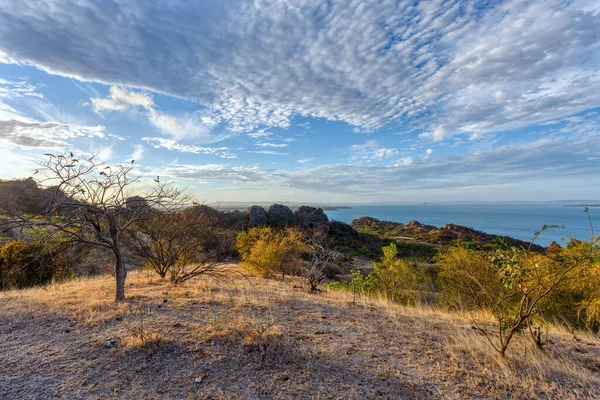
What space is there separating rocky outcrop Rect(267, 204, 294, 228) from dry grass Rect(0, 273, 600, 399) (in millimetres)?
43768

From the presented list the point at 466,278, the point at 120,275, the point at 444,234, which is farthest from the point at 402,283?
the point at 444,234

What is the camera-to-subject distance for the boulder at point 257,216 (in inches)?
1887

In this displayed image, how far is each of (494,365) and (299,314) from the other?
12.7ft

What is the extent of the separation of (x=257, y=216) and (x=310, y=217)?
12.1 meters

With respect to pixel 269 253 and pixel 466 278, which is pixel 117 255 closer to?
pixel 269 253

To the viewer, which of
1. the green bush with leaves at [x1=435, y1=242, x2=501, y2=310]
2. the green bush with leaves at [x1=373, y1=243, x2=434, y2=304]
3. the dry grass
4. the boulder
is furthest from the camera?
the boulder

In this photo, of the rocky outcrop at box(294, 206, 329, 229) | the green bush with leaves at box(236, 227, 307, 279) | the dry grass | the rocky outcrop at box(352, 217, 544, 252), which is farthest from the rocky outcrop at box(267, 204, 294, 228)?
the dry grass

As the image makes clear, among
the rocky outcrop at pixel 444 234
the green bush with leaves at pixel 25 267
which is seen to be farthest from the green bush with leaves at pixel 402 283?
the rocky outcrop at pixel 444 234

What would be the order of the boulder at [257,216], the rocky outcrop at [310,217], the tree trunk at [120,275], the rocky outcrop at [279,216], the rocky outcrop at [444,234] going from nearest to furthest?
the tree trunk at [120,275] → the boulder at [257,216] → the rocky outcrop at [279,216] → the rocky outcrop at [444,234] → the rocky outcrop at [310,217]

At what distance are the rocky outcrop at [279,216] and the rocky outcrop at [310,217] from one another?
134 cm

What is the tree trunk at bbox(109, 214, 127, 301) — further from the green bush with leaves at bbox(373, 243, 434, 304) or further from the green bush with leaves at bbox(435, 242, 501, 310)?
the green bush with leaves at bbox(435, 242, 501, 310)

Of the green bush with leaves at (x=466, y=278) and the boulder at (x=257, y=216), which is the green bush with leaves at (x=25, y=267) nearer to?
the green bush with leaves at (x=466, y=278)

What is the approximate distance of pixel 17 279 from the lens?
11.6 meters

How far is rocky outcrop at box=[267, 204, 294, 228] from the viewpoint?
5045 centimetres
